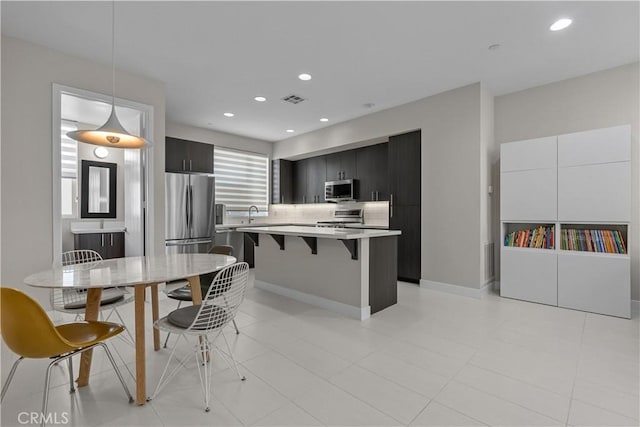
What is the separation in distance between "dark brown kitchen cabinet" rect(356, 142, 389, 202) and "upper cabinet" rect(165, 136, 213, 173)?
2.98 m

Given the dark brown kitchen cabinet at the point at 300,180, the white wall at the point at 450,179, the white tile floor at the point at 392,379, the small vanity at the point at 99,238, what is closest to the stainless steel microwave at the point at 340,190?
the dark brown kitchen cabinet at the point at 300,180

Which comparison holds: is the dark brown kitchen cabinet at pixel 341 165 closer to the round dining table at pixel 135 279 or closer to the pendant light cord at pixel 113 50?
the pendant light cord at pixel 113 50

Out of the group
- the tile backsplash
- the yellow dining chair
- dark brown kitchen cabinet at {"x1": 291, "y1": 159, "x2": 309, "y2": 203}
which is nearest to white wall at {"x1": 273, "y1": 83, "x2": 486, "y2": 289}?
the tile backsplash

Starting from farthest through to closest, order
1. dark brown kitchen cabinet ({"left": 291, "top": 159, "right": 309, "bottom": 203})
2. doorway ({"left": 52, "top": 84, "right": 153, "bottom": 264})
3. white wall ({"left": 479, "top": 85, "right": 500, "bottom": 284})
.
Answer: dark brown kitchen cabinet ({"left": 291, "top": 159, "right": 309, "bottom": 203})
white wall ({"left": 479, "top": 85, "right": 500, "bottom": 284})
doorway ({"left": 52, "top": 84, "right": 153, "bottom": 264})

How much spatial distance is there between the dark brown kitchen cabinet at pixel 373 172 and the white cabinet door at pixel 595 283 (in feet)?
9.32

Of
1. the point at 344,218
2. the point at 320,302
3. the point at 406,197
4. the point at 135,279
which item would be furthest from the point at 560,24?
the point at 344,218

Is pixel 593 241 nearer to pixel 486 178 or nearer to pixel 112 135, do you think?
pixel 486 178

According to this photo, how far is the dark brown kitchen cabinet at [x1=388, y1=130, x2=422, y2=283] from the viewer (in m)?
4.79

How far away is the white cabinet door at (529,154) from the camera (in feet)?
12.3

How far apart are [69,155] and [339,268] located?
15.6 ft

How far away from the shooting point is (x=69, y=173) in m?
4.91

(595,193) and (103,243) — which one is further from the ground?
(595,193)

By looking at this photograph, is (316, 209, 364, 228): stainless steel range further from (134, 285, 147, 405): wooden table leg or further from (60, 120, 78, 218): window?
(134, 285, 147, 405): wooden table leg

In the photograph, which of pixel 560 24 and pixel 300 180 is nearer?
pixel 560 24
